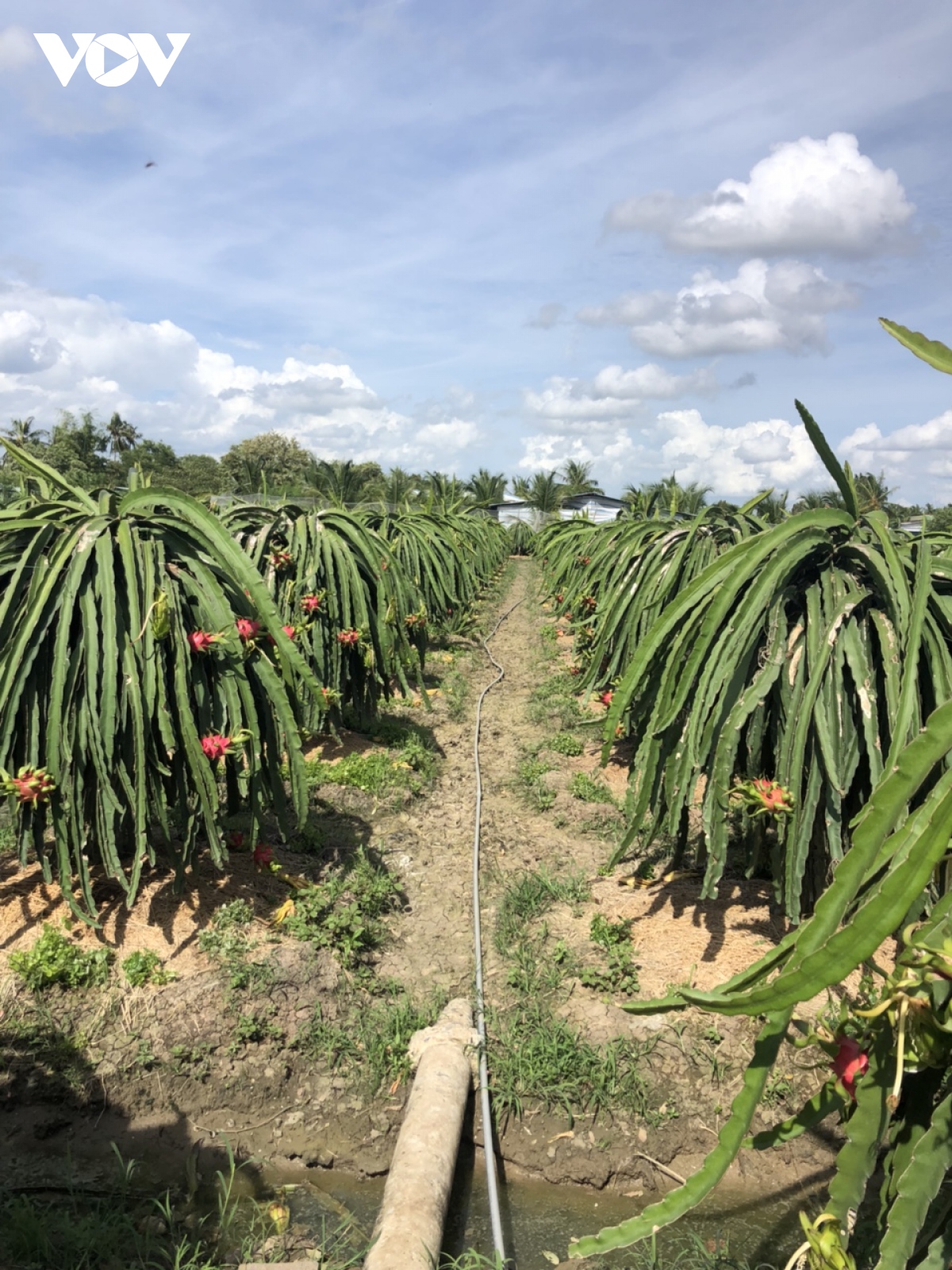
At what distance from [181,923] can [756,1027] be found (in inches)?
105

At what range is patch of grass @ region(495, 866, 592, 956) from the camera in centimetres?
463

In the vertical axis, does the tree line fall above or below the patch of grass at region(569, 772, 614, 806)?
above

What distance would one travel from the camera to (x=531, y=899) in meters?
4.85

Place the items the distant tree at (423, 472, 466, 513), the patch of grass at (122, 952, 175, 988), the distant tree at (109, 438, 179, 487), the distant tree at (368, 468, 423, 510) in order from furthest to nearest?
the distant tree at (109, 438, 179, 487) < the distant tree at (368, 468, 423, 510) < the distant tree at (423, 472, 466, 513) < the patch of grass at (122, 952, 175, 988)

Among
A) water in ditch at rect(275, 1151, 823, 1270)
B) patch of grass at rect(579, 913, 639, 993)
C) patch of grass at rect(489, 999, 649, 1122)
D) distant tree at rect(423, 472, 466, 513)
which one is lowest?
water in ditch at rect(275, 1151, 823, 1270)

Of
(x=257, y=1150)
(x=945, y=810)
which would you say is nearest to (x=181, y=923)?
(x=257, y=1150)

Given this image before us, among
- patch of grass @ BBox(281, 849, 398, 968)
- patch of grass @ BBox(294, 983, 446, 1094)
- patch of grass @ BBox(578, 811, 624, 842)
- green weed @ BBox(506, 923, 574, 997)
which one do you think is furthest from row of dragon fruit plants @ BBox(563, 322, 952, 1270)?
patch of grass @ BBox(281, 849, 398, 968)

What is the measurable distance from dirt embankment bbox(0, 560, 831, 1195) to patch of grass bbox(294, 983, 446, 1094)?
0.01 metres

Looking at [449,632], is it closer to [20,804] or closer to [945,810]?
[20,804]

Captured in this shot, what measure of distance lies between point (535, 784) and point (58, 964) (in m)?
3.90

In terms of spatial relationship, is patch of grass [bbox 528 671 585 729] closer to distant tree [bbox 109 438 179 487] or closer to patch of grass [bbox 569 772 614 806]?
patch of grass [bbox 569 772 614 806]

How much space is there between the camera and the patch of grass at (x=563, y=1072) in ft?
11.3

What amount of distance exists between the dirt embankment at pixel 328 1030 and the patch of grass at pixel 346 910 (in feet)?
0.23

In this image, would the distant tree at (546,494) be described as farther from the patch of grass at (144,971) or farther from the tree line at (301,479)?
the patch of grass at (144,971)
